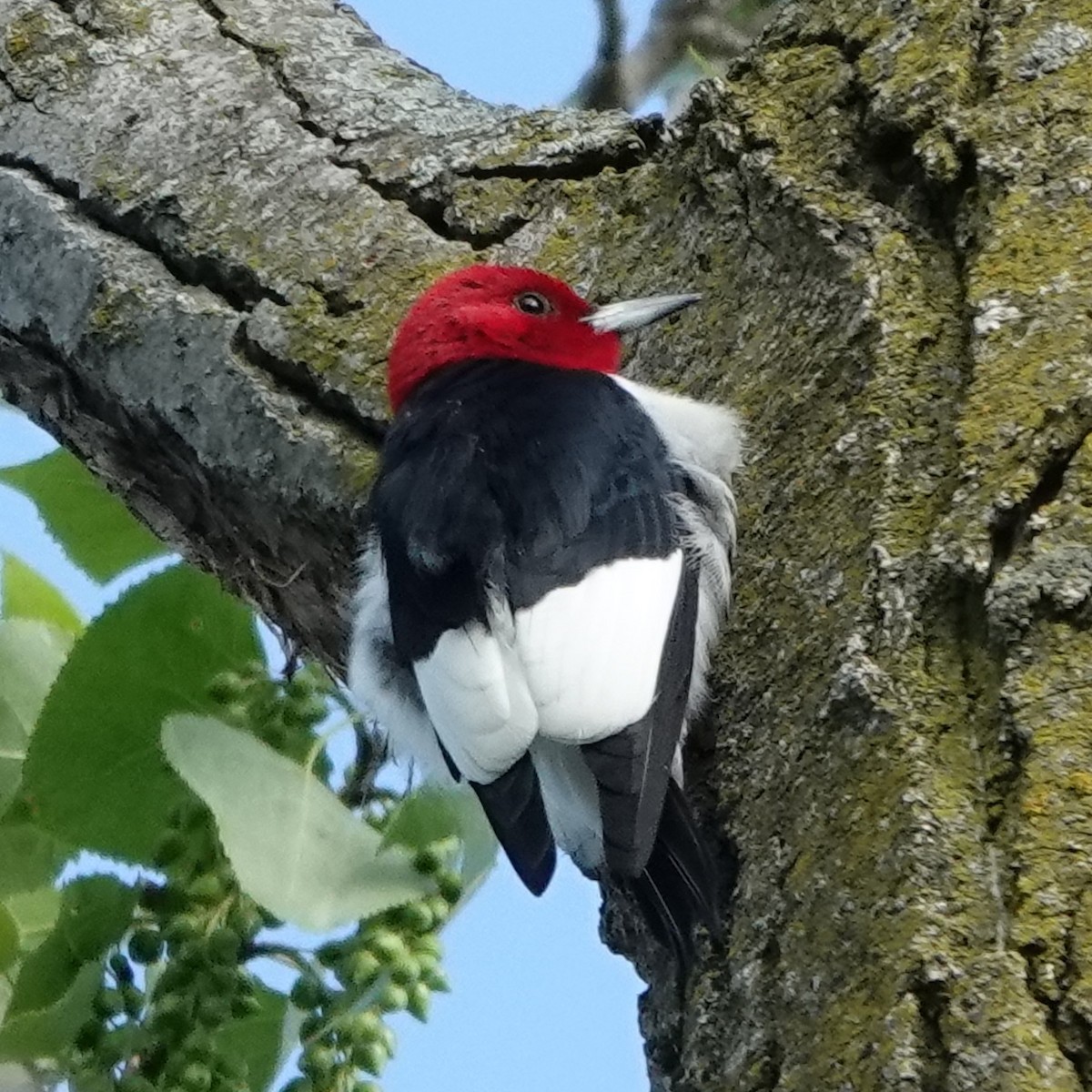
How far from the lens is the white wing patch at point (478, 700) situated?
5.98 feet

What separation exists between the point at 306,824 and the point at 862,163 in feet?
3.00

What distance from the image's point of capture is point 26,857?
1909 mm

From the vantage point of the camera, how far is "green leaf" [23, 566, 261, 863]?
6.07ft

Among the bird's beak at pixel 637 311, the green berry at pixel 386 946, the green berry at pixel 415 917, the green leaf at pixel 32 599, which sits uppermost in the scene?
the bird's beak at pixel 637 311

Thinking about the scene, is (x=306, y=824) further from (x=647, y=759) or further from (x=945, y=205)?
(x=945, y=205)

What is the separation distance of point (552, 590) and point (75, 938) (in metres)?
0.59

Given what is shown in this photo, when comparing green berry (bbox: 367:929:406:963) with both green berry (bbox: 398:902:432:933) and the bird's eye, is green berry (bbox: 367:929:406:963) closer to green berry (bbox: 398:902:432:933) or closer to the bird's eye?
green berry (bbox: 398:902:432:933)

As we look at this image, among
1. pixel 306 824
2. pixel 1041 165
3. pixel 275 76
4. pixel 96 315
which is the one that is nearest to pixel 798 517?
pixel 1041 165

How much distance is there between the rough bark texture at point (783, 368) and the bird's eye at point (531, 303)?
5 centimetres

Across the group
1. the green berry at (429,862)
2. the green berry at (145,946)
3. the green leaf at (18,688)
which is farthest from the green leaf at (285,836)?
the green leaf at (18,688)

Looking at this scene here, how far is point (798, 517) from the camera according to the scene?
1.82 metres

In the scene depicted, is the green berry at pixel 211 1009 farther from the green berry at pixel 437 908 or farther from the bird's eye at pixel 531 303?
the bird's eye at pixel 531 303

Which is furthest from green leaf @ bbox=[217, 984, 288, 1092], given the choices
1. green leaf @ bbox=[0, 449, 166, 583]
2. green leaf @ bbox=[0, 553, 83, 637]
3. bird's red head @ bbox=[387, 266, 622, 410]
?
green leaf @ bbox=[0, 449, 166, 583]

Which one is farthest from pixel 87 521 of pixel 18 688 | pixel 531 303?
pixel 531 303
